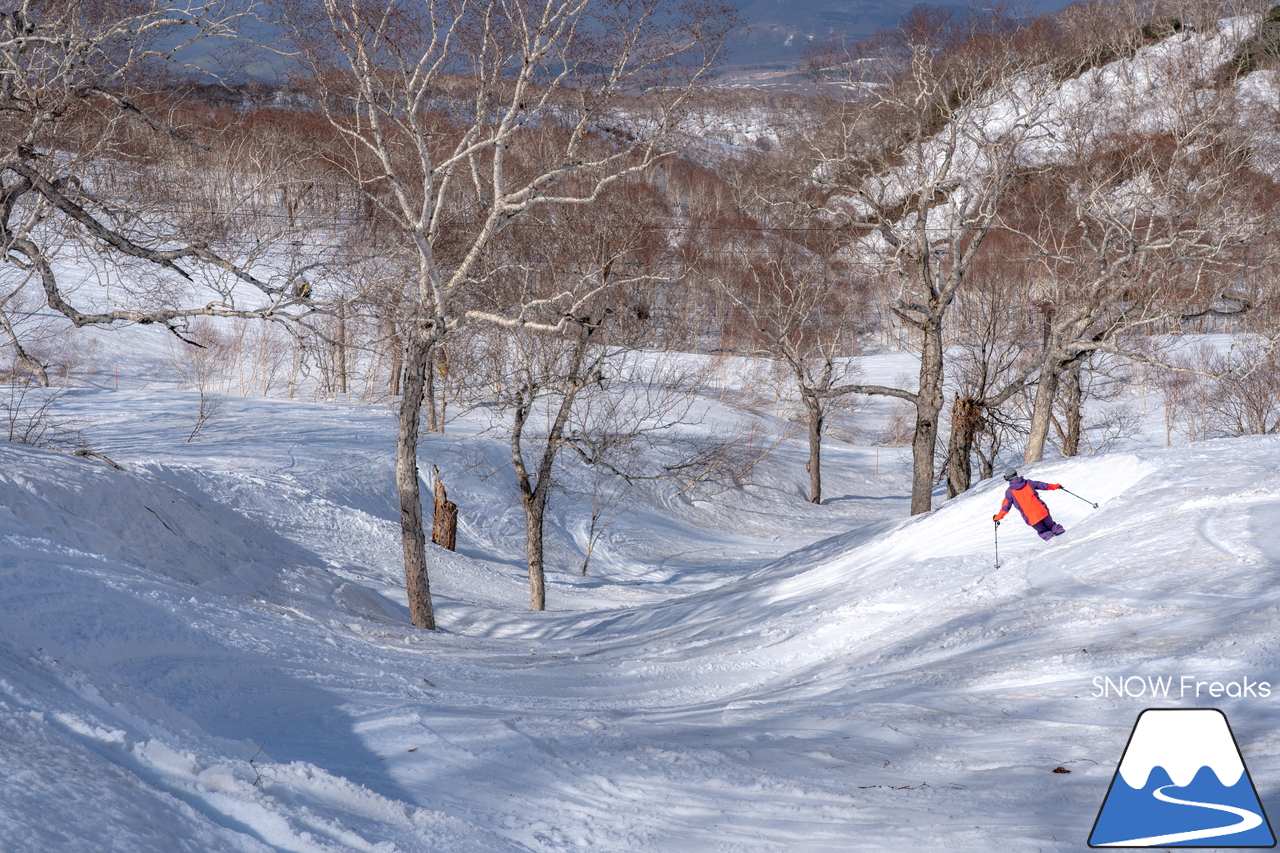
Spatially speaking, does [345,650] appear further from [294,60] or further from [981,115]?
[981,115]

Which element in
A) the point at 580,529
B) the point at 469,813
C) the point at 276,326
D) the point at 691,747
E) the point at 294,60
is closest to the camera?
the point at 469,813

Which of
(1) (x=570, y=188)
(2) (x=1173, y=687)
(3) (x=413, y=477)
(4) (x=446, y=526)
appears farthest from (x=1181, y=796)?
(1) (x=570, y=188)

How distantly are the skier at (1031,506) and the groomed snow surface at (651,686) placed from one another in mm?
176

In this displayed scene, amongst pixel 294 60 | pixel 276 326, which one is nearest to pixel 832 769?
pixel 294 60

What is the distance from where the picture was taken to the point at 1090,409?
36.9 meters

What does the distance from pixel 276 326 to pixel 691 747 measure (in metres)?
35.3

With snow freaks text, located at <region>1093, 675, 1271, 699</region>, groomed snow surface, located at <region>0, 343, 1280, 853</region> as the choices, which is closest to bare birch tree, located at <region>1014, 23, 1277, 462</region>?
groomed snow surface, located at <region>0, 343, 1280, 853</region>

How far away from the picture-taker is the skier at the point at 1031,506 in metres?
7.93

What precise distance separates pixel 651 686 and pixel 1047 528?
4.10 meters

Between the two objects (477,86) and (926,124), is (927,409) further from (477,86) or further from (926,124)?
(477,86)

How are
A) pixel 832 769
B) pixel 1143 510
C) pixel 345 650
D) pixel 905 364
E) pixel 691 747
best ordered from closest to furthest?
pixel 832 769 < pixel 691 747 < pixel 345 650 < pixel 1143 510 < pixel 905 364

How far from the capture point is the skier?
7.93m

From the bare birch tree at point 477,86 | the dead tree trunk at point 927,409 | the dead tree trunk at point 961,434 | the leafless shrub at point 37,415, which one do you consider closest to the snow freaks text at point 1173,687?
the bare birch tree at point 477,86

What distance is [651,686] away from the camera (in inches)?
261
